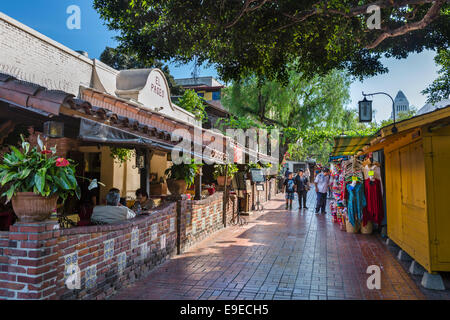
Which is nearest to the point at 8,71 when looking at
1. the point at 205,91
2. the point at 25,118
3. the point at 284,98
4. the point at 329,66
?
the point at 25,118

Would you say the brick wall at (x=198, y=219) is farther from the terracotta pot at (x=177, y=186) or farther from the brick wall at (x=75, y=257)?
the brick wall at (x=75, y=257)

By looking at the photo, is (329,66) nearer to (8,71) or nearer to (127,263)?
(127,263)

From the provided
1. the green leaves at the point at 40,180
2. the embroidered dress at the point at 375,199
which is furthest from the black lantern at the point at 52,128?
the embroidered dress at the point at 375,199

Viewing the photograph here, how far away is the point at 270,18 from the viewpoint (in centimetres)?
685

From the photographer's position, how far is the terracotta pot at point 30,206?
3.33m

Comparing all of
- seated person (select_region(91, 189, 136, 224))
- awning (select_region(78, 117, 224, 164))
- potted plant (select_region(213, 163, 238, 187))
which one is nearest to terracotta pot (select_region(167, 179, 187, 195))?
awning (select_region(78, 117, 224, 164))

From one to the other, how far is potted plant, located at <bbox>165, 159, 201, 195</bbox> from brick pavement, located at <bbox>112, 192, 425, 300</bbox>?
137cm

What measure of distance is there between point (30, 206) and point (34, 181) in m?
0.26

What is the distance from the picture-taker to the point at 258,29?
277 inches

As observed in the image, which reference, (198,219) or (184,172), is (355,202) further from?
(184,172)

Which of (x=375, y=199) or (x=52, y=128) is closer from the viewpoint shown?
(x=52, y=128)

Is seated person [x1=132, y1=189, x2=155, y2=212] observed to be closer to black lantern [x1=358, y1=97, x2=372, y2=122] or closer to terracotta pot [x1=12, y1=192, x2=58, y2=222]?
terracotta pot [x1=12, y1=192, x2=58, y2=222]

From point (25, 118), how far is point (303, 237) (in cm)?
668

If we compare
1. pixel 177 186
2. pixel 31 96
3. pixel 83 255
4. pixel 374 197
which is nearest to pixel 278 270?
pixel 177 186
